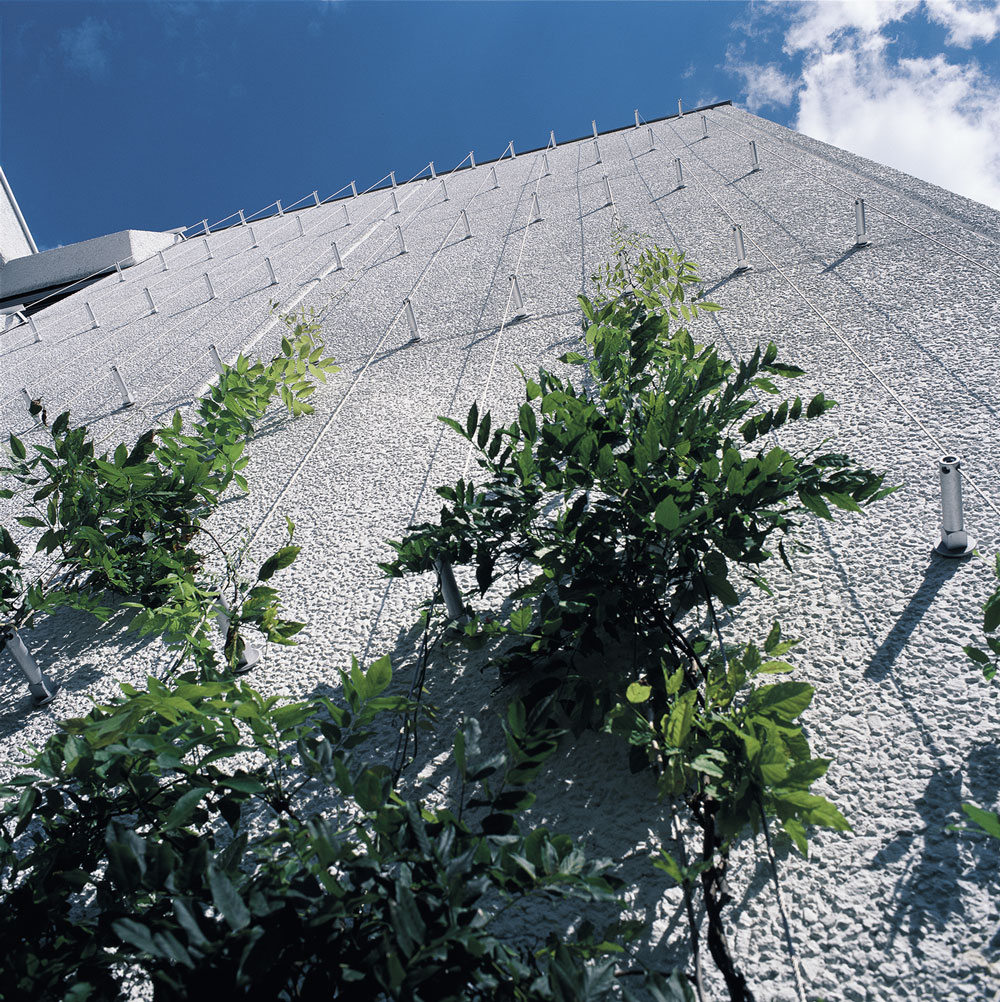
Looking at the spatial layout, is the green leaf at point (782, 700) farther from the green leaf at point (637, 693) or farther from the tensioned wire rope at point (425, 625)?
the tensioned wire rope at point (425, 625)

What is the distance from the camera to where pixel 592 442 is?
1826 millimetres

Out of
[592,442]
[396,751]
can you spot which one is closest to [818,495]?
[592,442]

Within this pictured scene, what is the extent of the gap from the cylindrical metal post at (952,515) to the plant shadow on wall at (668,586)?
535 millimetres

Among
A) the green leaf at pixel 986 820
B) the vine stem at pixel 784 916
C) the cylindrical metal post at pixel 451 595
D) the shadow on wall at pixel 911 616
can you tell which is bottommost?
the shadow on wall at pixel 911 616

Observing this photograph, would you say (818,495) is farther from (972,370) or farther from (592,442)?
(972,370)

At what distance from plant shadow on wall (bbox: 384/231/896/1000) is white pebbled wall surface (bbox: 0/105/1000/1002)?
5.6 inches

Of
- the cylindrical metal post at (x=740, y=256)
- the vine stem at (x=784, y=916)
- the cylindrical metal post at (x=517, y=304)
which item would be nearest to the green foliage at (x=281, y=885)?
the vine stem at (x=784, y=916)

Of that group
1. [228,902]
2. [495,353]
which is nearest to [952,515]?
[228,902]

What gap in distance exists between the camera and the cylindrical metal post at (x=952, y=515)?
2.10 metres

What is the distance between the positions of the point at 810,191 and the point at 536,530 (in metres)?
5.72

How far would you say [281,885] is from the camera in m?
1.14

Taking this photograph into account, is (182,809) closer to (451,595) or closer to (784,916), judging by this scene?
(784,916)

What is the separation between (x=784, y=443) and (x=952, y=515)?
0.90 metres

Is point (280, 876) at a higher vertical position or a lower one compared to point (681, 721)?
higher
